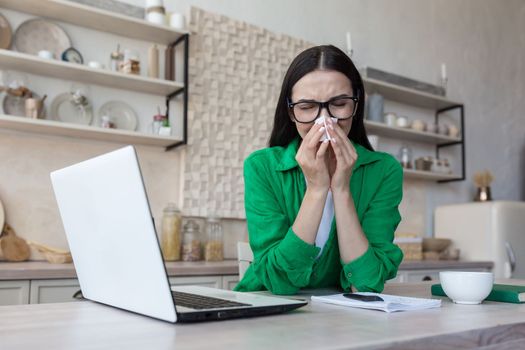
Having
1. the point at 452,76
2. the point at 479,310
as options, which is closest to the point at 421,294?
the point at 479,310

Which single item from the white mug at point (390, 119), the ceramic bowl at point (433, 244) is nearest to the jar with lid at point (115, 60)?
the white mug at point (390, 119)

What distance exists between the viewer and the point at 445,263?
131 inches

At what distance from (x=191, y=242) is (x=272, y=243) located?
1613 mm

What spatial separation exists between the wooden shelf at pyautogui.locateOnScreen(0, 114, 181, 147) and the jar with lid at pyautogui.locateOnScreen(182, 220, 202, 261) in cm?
46

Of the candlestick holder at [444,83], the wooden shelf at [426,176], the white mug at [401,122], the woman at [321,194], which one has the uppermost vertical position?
the candlestick holder at [444,83]

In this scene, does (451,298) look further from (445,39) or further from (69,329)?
(445,39)

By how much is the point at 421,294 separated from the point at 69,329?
0.82 meters

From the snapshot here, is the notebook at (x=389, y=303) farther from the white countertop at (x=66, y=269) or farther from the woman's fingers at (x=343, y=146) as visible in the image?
the white countertop at (x=66, y=269)

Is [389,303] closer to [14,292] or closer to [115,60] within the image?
[14,292]

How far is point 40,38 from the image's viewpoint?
105 inches

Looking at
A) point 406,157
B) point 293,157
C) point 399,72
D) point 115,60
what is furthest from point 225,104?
point 293,157

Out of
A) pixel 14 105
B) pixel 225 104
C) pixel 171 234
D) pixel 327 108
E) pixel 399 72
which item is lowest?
pixel 171 234

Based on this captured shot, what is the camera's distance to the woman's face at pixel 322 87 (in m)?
1.33

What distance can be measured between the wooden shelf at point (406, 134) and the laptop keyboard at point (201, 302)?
274 centimetres
